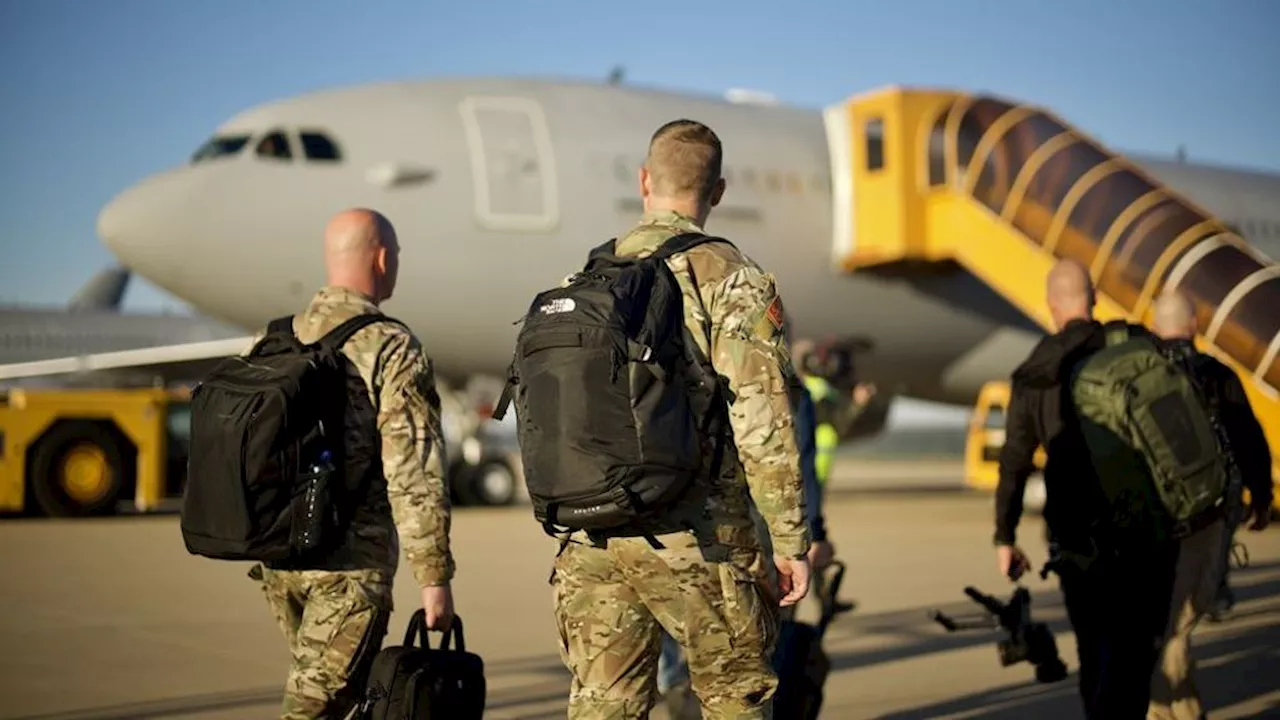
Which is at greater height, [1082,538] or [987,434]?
[1082,538]

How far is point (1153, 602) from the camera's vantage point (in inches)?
195

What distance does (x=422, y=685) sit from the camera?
381cm

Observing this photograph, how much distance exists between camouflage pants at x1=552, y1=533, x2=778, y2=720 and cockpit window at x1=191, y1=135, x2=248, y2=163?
41.0 ft

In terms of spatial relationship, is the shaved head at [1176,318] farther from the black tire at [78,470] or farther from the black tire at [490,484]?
the black tire at [78,470]

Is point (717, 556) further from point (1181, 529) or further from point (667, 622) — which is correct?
point (1181, 529)

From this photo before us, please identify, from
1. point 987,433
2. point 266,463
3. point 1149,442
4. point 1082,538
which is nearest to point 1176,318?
point 1149,442

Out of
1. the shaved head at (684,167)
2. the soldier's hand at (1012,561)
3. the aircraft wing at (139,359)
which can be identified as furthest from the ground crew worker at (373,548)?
the aircraft wing at (139,359)

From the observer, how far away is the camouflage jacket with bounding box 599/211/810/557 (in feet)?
11.4

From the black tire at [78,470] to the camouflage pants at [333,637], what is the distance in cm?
1313

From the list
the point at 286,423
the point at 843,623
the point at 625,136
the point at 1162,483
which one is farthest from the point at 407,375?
the point at 625,136

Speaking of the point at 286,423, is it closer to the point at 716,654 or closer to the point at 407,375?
the point at 407,375

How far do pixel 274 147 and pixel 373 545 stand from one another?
455 inches

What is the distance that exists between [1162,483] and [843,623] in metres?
4.26

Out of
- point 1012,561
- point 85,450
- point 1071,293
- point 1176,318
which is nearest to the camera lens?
point 1012,561
